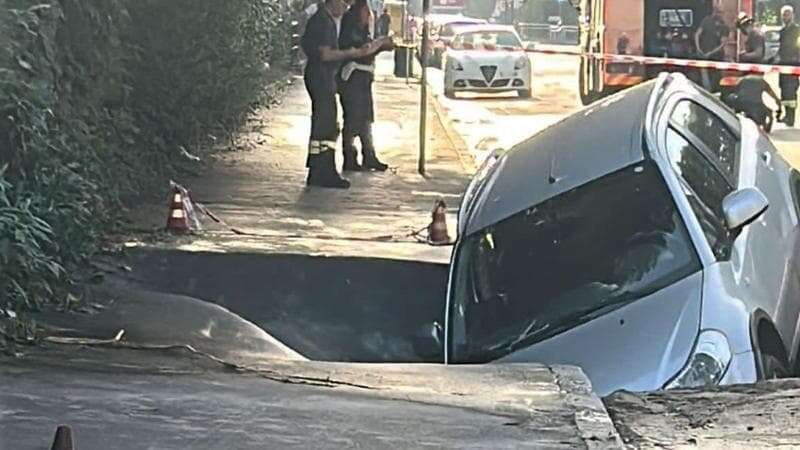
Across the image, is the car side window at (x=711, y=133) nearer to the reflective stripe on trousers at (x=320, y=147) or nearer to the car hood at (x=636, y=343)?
the car hood at (x=636, y=343)

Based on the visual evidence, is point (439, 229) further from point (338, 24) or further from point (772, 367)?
point (772, 367)

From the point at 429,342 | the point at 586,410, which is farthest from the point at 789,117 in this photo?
the point at 586,410

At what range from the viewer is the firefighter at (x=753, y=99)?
69.3 ft

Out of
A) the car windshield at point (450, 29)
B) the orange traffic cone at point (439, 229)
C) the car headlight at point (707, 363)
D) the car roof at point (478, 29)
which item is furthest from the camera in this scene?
the car windshield at point (450, 29)

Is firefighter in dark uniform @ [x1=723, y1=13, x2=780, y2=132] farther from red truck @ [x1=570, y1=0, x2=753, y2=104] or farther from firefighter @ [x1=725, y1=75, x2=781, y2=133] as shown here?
red truck @ [x1=570, y1=0, x2=753, y2=104]

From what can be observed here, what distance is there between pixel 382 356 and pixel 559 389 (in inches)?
126

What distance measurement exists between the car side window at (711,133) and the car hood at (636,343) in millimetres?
1501

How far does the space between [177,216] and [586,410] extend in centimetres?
619

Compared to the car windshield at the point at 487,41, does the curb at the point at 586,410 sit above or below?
above

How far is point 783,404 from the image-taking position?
20.3 feet

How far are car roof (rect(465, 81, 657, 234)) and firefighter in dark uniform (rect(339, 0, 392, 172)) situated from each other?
23.5 ft

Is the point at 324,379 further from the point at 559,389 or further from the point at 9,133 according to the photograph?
the point at 9,133

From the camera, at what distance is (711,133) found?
8.47 metres

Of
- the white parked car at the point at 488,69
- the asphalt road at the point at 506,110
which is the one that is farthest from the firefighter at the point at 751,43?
the white parked car at the point at 488,69
